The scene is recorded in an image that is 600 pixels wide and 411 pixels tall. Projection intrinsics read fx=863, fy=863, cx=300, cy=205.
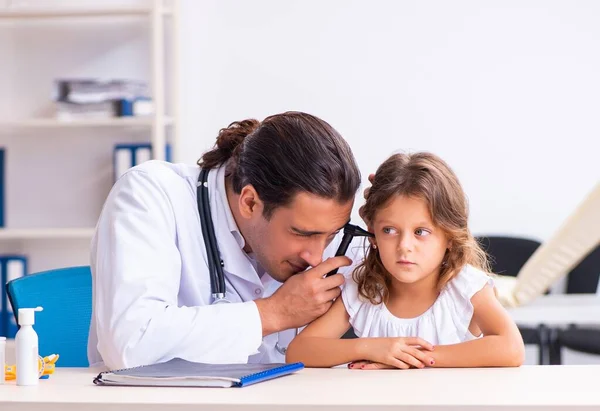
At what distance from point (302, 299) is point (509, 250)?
7.57 ft

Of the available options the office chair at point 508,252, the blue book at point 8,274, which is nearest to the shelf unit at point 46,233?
the blue book at point 8,274

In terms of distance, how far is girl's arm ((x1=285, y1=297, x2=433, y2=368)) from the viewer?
1609 mm

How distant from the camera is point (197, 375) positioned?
1.36 metres

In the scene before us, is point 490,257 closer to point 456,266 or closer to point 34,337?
point 456,266

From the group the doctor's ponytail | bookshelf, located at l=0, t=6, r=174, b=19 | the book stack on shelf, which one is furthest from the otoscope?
bookshelf, located at l=0, t=6, r=174, b=19

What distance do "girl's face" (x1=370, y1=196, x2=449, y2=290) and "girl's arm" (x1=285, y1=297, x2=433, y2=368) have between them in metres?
0.16

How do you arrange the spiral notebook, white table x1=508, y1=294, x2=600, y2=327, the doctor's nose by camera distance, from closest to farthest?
the spiral notebook → the doctor's nose → white table x1=508, y1=294, x2=600, y2=327

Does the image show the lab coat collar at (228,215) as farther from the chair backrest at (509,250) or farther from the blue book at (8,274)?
the blue book at (8,274)

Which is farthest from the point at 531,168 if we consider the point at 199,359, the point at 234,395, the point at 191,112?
the point at 234,395

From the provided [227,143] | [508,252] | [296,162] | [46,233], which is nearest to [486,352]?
[296,162]

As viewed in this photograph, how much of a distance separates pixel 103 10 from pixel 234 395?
10.1ft

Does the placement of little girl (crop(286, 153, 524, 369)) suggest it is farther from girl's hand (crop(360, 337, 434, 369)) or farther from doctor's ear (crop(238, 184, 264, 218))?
doctor's ear (crop(238, 184, 264, 218))

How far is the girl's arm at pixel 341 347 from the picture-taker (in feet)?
5.28

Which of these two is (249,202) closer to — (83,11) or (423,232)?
(423,232)
